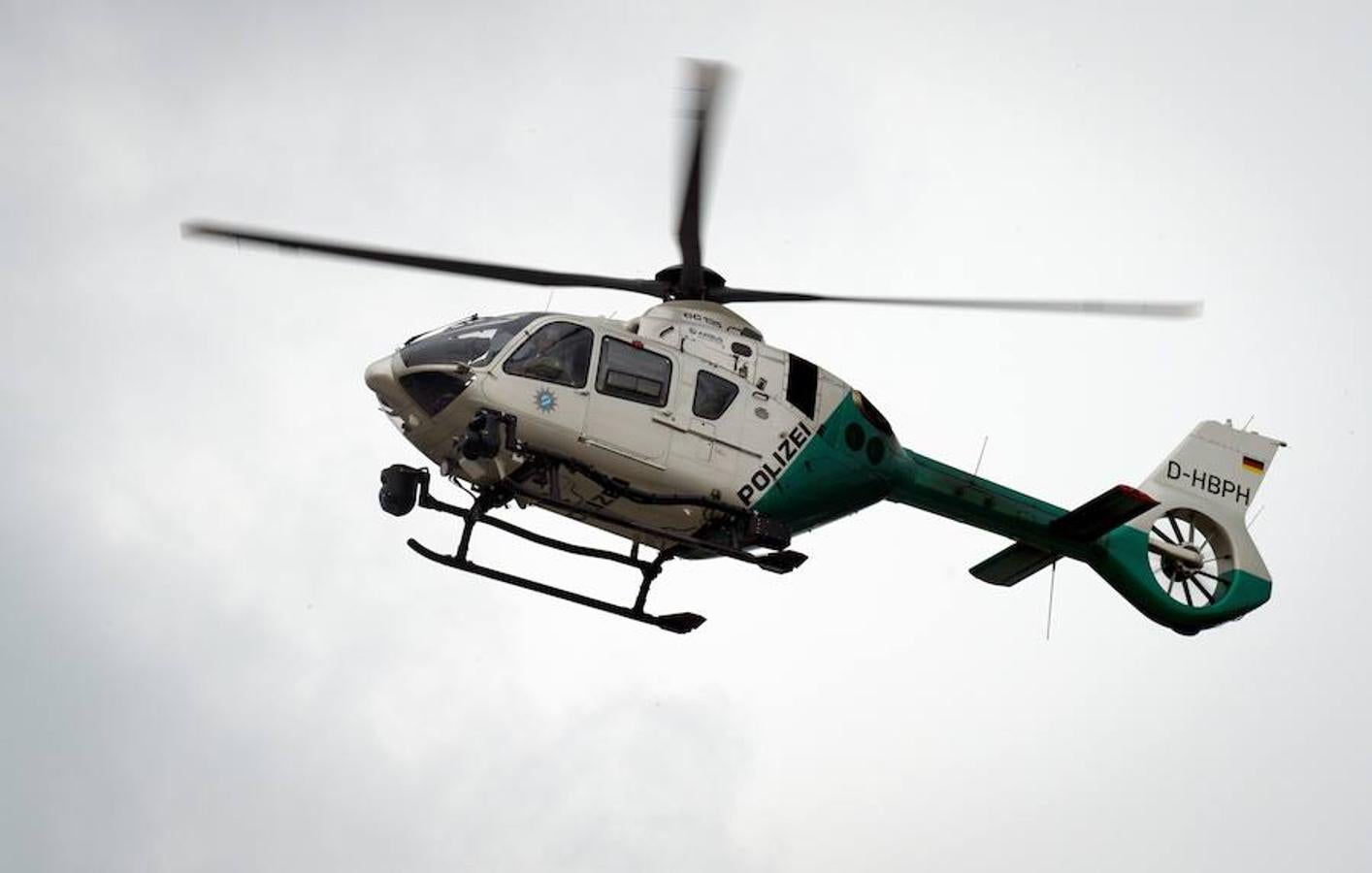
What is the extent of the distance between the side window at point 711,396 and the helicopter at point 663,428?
20mm

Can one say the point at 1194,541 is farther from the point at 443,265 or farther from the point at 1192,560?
the point at 443,265

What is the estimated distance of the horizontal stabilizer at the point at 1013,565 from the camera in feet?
64.3

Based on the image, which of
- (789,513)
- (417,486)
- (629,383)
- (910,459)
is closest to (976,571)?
(910,459)

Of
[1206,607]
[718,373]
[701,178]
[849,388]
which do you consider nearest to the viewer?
[701,178]

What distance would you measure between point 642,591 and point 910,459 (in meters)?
3.33

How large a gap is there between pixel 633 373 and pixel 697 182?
1.84m

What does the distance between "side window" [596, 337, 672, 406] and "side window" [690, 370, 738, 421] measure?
0.34 metres

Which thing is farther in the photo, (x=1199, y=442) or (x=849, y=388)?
(x=1199, y=442)

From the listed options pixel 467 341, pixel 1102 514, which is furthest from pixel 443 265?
pixel 1102 514

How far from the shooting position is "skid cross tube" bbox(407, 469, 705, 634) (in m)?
15.8

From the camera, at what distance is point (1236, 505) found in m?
Answer: 20.8

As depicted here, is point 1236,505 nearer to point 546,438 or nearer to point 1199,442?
point 1199,442

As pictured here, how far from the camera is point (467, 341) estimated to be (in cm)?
1582

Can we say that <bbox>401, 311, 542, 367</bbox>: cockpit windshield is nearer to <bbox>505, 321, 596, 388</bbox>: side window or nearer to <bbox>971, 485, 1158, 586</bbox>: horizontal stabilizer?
<bbox>505, 321, 596, 388</bbox>: side window
